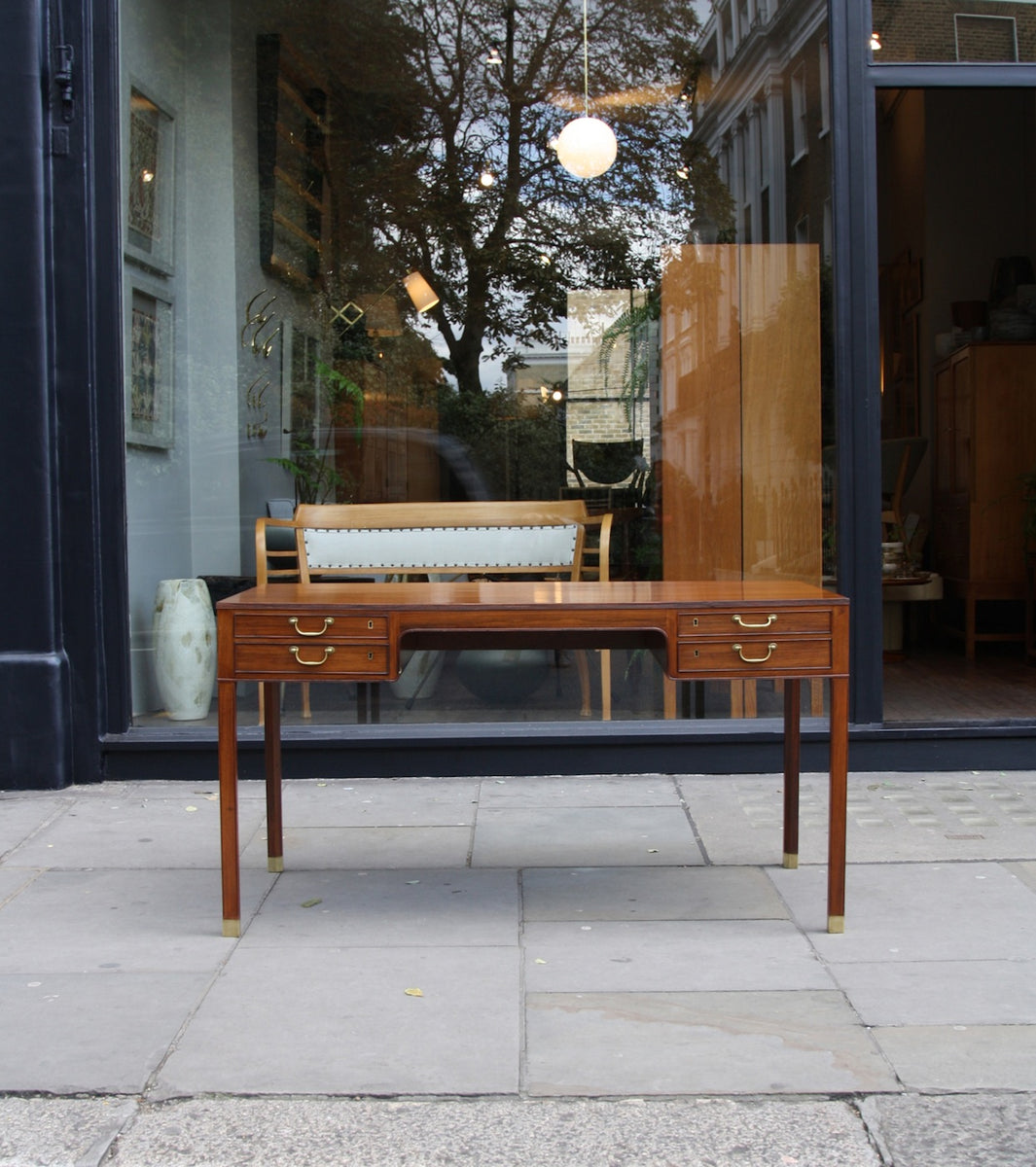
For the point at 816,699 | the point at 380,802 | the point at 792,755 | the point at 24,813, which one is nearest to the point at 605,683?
the point at 816,699

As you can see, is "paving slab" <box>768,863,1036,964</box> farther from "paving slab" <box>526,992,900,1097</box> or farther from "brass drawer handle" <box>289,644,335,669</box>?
"brass drawer handle" <box>289,644,335,669</box>

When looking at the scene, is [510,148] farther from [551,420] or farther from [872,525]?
[872,525]

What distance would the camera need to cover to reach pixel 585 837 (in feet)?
14.6

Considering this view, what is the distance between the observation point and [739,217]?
6402 mm

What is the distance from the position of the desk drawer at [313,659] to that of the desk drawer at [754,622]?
0.81 metres

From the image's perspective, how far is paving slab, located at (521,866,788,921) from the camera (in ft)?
12.0

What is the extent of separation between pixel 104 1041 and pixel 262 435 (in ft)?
13.1

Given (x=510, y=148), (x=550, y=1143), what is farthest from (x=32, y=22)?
(x=550, y=1143)

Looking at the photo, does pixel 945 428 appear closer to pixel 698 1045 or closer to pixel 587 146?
pixel 587 146

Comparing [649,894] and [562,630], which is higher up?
[562,630]

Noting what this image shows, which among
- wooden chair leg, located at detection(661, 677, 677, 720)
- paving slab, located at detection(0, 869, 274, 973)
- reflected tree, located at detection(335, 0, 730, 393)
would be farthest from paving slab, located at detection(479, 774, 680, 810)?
reflected tree, located at detection(335, 0, 730, 393)

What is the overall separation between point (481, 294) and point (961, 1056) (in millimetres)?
4758

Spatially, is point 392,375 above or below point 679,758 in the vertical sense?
above

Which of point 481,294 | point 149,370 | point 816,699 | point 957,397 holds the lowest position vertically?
point 816,699
